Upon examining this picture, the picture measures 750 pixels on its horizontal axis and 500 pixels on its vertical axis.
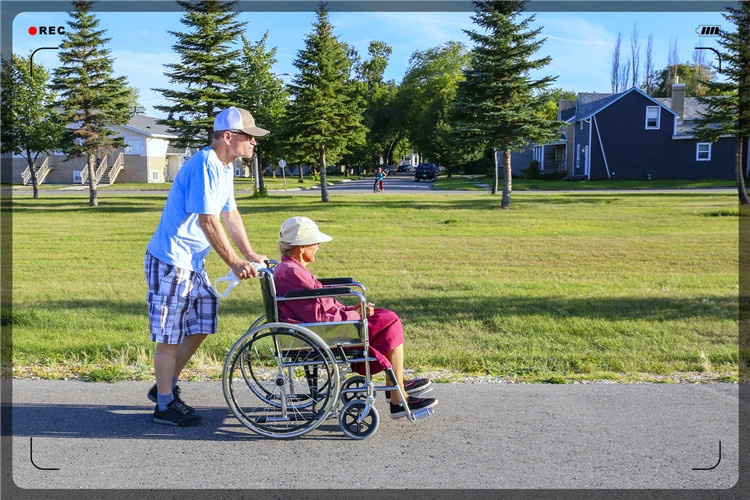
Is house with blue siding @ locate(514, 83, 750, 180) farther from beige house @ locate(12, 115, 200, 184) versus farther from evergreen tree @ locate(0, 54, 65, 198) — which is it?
beige house @ locate(12, 115, 200, 184)

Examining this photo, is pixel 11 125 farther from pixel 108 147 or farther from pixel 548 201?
pixel 548 201

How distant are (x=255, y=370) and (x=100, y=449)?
178cm

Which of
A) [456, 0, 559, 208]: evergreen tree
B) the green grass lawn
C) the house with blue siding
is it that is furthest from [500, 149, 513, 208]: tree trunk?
the house with blue siding

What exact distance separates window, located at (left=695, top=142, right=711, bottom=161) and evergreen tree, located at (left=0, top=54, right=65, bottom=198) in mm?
44708

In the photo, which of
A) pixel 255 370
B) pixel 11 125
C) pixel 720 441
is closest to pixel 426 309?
pixel 255 370

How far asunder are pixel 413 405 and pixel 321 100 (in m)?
33.7

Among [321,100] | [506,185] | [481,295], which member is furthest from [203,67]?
[481,295]

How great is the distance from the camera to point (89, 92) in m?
38.3

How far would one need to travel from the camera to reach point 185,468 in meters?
4.09

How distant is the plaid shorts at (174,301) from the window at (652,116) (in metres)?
55.2

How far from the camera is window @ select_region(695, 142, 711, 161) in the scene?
5366cm

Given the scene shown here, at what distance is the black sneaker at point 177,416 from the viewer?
479cm

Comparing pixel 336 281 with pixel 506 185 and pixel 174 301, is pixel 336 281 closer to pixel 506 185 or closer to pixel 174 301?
pixel 174 301

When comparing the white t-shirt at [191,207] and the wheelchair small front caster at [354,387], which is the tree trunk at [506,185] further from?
the white t-shirt at [191,207]
